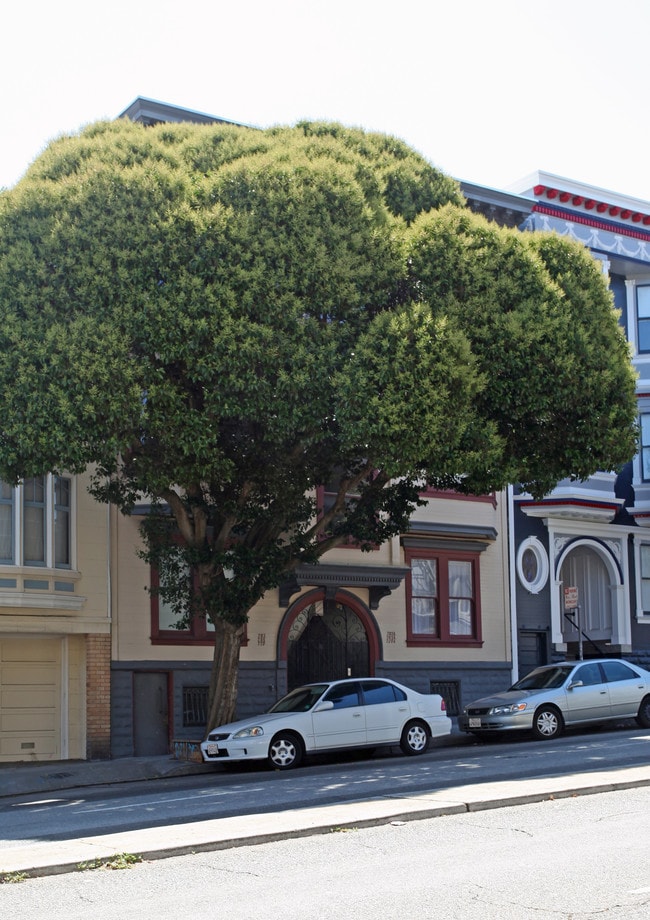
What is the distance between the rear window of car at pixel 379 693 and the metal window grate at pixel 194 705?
5103 mm

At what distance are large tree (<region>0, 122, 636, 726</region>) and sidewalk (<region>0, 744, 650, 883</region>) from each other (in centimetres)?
575

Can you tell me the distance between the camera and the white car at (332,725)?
59.8ft

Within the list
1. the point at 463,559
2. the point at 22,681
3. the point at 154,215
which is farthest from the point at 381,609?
the point at 154,215

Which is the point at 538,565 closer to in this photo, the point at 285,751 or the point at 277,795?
the point at 285,751

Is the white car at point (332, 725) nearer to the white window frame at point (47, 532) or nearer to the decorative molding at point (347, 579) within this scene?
the decorative molding at point (347, 579)

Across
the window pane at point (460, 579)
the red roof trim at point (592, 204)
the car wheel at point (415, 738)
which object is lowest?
the car wheel at point (415, 738)

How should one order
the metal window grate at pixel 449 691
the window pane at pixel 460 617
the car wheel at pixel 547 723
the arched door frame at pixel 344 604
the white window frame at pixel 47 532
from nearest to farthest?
the white window frame at pixel 47 532 → the car wheel at pixel 547 723 → the arched door frame at pixel 344 604 → the metal window grate at pixel 449 691 → the window pane at pixel 460 617

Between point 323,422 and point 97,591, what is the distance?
6759 mm

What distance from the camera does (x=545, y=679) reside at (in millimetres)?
22156

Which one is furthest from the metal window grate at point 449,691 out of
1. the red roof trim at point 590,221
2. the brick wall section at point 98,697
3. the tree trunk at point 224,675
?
the red roof trim at point 590,221

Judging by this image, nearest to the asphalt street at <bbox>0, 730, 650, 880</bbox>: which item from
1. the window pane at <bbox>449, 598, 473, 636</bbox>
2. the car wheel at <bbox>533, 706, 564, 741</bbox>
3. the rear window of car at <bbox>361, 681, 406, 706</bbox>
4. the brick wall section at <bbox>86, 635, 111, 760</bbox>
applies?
the car wheel at <bbox>533, 706, 564, 741</bbox>

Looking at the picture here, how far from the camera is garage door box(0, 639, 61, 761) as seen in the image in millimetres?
21781

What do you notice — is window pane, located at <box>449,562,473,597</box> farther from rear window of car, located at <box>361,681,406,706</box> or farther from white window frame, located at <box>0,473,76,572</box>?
white window frame, located at <box>0,473,76,572</box>

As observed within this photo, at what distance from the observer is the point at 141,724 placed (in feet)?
75.4
